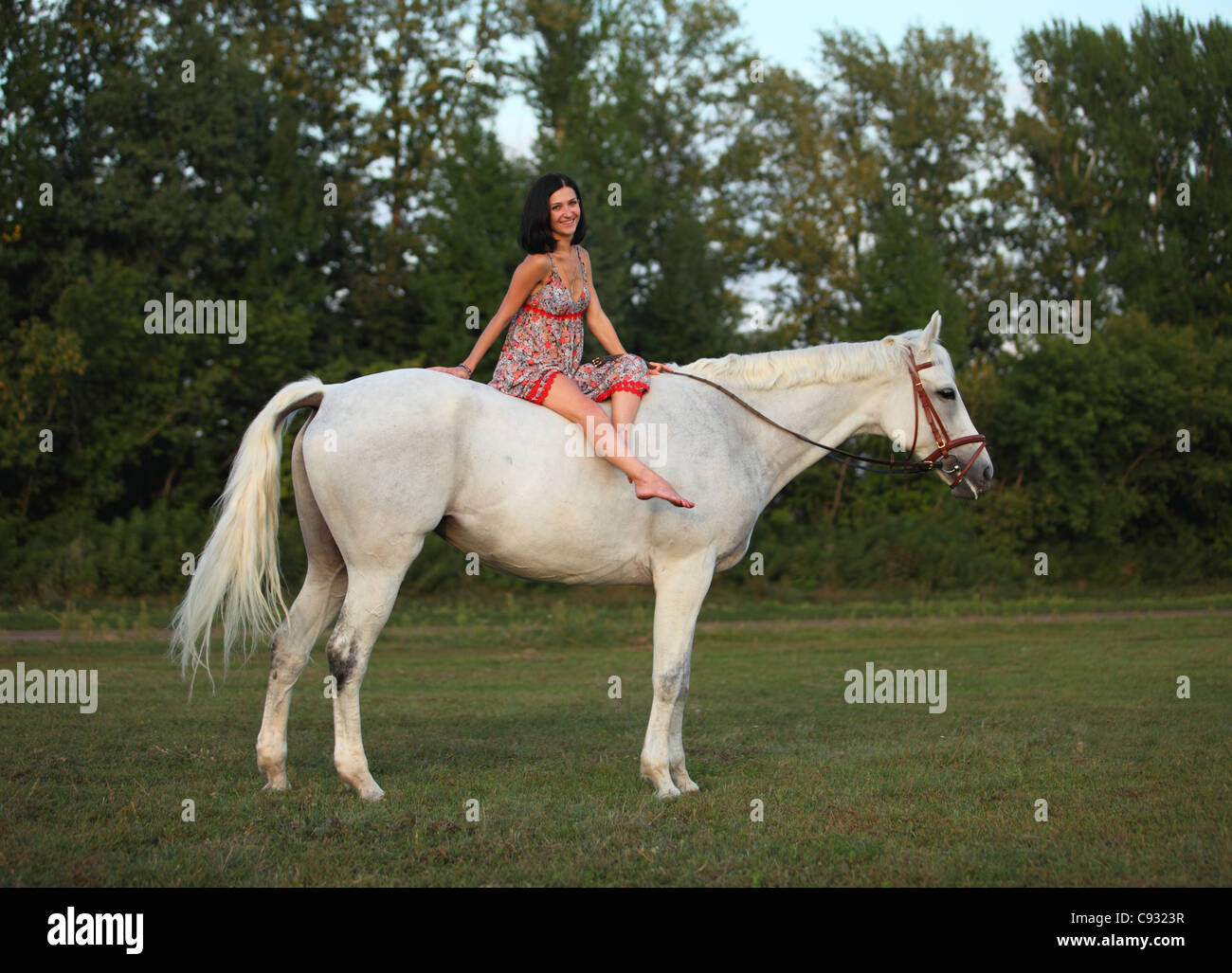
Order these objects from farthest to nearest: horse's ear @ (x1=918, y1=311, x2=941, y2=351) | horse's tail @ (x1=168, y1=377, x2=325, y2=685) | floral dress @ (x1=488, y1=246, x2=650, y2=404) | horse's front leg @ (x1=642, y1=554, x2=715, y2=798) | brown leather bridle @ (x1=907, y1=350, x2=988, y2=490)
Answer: brown leather bridle @ (x1=907, y1=350, x2=988, y2=490), horse's ear @ (x1=918, y1=311, x2=941, y2=351), floral dress @ (x1=488, y1=246, x2=650, y2=404), horse's front leg @ (x1=642, y1=554, x2=715, y2=798), horse's tail @ (x1=168, y1=377, x2=325, y2=685)

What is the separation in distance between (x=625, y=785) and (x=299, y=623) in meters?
2.14

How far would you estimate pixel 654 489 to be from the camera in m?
6.29

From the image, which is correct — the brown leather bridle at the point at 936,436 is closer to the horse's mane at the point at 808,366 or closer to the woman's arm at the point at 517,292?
the horse's mane at the point at 808,366

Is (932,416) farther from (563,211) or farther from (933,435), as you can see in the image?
(563,211)

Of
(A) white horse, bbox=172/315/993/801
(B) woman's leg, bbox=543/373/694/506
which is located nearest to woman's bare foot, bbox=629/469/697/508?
(B) woman's leg, bbox=543/373/694/506

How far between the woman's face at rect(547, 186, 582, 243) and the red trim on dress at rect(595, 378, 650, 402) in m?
1.01

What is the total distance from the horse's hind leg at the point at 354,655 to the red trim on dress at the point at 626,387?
5.30 ft

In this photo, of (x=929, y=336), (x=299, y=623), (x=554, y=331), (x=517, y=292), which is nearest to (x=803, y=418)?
(x=929, y=336)

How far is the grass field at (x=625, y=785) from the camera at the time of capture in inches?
193

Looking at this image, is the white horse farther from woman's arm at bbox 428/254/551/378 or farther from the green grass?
the green grass

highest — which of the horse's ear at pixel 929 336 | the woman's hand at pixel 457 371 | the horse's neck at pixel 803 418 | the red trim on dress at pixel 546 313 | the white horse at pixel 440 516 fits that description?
the red trim on dress at pixel 546 313

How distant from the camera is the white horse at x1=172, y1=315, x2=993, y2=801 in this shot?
20.9ft

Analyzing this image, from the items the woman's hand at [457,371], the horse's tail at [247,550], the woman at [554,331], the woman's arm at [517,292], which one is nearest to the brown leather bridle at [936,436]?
the woman at [554,331]

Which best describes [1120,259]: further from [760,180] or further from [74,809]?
[74,809]
